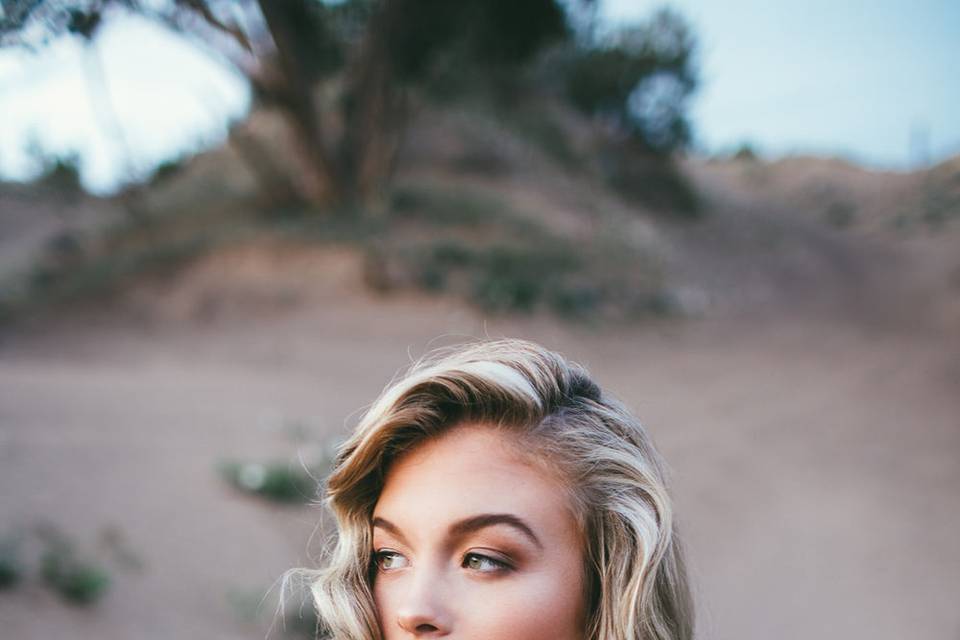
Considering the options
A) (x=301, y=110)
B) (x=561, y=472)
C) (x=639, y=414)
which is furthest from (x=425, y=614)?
(x=301, y=110)

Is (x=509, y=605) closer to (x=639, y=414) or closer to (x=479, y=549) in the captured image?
(x=479, y=549)

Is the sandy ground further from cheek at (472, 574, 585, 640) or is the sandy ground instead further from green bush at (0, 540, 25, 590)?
cheek at (472, 574, 585, 640)

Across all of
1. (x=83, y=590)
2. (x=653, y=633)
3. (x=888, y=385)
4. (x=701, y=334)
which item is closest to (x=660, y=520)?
(x=653, y=633)

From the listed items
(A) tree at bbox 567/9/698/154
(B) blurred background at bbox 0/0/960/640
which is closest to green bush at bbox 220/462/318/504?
(B) blurred background at bbox 0/0/960/640

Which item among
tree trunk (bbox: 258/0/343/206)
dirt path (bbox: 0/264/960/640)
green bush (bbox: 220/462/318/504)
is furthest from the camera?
tree trunk (bbox: 258/0/343/206)

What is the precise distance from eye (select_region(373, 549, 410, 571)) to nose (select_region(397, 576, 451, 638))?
0.65 ft

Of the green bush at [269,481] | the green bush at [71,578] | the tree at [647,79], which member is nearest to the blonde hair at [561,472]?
the green bush at [71,578]

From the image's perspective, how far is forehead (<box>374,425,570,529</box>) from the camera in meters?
1.69

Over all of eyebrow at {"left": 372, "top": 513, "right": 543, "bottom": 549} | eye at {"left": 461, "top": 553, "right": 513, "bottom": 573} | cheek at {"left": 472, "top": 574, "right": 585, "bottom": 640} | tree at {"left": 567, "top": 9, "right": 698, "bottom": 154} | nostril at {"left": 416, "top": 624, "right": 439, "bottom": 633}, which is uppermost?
tree at {"left": 567, "top": 9, "right": 698, "bottom": 154}

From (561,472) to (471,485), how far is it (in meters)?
0.20

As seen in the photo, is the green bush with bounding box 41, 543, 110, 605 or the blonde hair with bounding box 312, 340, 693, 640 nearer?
the blonde hair with bounding box 312, 340, 693, 640

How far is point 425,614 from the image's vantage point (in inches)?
62.2

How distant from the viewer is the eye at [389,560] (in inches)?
71.9

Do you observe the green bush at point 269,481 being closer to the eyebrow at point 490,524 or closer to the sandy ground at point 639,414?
the sandy ground at point 639,414
